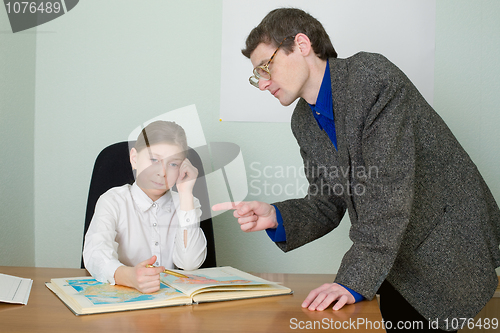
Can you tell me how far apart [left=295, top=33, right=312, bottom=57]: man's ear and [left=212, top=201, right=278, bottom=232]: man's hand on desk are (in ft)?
1.27

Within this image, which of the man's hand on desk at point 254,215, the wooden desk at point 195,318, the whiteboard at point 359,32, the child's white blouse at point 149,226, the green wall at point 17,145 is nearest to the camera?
the wooden desk at point 195,318

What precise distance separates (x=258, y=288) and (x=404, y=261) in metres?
0.34

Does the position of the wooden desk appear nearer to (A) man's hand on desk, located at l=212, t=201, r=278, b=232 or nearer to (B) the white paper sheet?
(B) the white paper sheet

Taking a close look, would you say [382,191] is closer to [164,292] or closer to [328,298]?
[328,298]

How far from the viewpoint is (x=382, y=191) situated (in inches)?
30.9

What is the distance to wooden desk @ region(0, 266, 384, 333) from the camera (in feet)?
2.10

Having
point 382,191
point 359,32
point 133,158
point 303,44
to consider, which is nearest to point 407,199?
point 382,191

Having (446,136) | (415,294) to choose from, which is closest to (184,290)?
(415,294)

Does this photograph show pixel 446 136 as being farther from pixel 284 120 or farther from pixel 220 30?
pixel 220 30

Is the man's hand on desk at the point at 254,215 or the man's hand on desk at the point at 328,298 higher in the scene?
the man's hand on desk at the point at 254,215

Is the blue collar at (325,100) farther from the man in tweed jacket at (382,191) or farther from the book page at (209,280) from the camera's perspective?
the book page at (209,280)

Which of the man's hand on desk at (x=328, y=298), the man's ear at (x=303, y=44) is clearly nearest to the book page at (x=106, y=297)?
the man's hand on desk at (x=328, y=298)

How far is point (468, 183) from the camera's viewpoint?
918 millimetres

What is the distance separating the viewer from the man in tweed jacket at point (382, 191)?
771 mm
